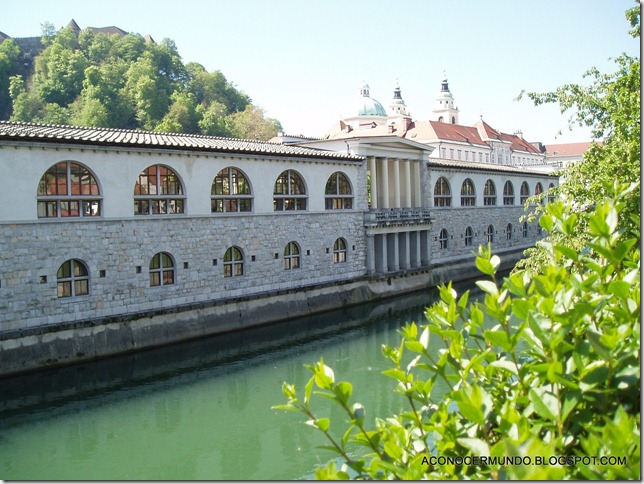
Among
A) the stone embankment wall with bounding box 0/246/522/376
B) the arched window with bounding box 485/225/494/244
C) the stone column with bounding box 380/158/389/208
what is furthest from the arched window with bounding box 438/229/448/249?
the stone embankment wall with bounding box 0/246/522/376

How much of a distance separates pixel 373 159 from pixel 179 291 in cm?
1378

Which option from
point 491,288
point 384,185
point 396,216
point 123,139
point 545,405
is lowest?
point 545,405

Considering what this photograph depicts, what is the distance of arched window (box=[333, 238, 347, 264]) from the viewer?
29.7 metres

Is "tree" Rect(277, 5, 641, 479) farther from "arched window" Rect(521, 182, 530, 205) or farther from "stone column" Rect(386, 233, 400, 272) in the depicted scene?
"arched window" Rect(521, 182, 530, 205)

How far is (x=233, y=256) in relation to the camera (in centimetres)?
2486

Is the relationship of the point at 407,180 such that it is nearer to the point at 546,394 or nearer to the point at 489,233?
the point at 489,233

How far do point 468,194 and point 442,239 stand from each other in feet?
15.5

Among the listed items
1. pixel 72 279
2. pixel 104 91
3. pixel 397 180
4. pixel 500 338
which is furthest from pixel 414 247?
pixel 104 91

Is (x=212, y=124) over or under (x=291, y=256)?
over

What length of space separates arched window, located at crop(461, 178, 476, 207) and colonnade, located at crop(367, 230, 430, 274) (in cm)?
558

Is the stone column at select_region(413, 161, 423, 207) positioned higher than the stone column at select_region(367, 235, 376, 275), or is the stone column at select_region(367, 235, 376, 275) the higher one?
the stone column at select_region(413, 161, 423, 207)

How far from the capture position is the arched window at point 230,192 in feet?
79.7

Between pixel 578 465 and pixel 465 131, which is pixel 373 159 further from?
pixel 465 131

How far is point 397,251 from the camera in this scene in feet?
110
